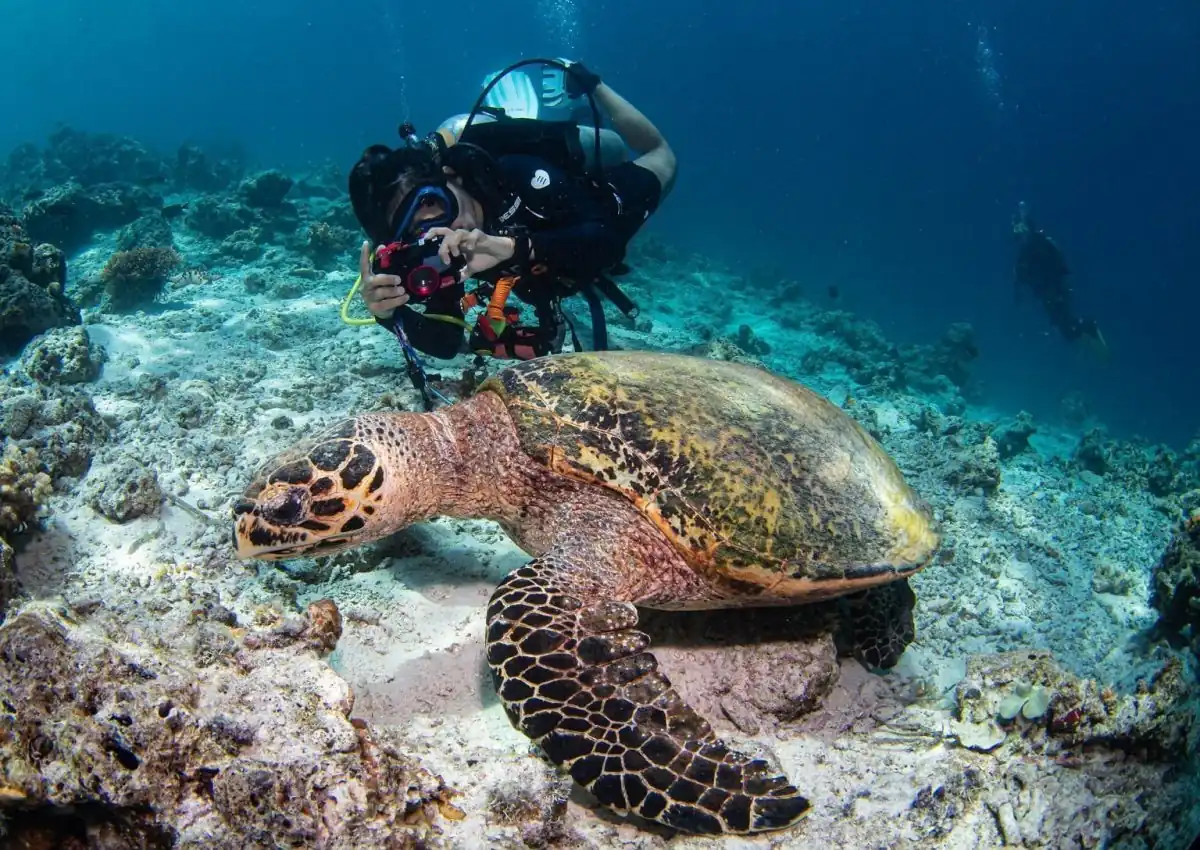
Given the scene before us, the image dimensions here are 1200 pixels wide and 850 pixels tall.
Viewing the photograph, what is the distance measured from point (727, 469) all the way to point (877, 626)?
4.67 ft

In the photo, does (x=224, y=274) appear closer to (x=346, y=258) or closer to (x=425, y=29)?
(x=346, y=258)

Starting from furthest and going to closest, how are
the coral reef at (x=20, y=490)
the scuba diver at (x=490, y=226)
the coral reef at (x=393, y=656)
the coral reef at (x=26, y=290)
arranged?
the coral reef at (x=26, y=290) < the scuba diver at (x=490, y=226) < the coral reef at (x=20, y=490) < the coral reef at (x=393, y=656)

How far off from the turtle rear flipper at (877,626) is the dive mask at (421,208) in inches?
142

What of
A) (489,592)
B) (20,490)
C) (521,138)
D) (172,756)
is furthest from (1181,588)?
(20,490)


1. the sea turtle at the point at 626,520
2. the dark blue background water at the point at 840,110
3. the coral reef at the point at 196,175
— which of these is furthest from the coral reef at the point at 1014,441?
the dark blue background water at the point at 840,110

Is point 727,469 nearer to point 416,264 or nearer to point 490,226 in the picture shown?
point 416,264

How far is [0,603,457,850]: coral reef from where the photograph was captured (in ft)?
4.52

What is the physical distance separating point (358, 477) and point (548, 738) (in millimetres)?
1447

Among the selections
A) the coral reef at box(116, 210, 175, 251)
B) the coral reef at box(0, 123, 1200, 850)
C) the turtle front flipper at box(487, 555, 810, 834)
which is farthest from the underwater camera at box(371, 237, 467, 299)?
the coral reef at box(116, 210, 175, 251)

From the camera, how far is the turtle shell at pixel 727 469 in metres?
2.74

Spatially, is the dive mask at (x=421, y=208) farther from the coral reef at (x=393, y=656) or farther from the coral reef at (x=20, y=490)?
the coral reef at (x=20, y=490)

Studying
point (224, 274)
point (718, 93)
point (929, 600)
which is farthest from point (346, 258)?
point (718, 93)

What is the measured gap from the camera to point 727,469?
2840 millimetres

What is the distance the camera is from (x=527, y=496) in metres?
3.13
